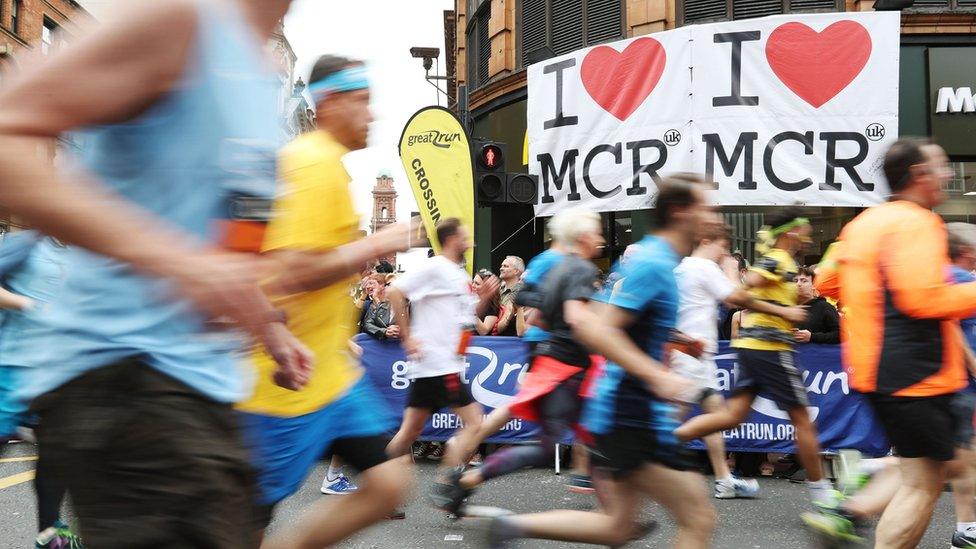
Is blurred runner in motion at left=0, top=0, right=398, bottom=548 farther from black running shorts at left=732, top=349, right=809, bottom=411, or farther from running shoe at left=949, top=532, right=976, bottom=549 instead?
black running shorts at left=732, top=349, right=809, bottom=411

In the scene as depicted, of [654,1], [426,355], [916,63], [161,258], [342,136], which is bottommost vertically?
[426,355]

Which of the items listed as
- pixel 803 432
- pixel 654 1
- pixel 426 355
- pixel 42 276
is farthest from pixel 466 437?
pixel 654 1

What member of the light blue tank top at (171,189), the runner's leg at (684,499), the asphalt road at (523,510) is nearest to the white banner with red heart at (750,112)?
the asphalt road at (523,510)

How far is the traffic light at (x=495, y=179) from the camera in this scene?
31.5ft

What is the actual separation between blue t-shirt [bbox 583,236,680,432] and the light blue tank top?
217 cm

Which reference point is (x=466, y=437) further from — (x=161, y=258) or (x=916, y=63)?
(x=916, y=63)

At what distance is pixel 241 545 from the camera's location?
4.27 feet

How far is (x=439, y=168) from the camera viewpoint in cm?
948

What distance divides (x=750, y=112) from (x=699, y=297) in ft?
18.5

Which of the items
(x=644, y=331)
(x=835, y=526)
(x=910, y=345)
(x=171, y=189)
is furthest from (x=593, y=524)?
(x=171, y=189)

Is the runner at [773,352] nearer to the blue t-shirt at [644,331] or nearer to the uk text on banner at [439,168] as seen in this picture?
the blue t-shirt at [644,331]

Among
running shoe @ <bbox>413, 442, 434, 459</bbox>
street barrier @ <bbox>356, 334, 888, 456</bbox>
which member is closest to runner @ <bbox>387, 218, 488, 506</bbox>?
street barrier @ <bbox>356, 334, 888, 456</bbox>

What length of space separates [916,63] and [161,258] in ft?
45.3

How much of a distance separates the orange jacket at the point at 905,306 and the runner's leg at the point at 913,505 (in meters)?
0.31
